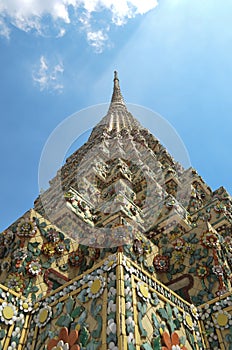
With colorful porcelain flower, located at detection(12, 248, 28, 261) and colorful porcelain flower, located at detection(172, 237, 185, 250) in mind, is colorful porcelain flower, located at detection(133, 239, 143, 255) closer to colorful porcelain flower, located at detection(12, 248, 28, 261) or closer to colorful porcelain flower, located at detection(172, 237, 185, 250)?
colorful porcelain flower, located at detection(172, 237, 185, 250)

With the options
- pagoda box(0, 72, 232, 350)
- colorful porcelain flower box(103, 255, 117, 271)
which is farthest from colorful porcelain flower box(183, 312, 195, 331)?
colorful porcelain flower box(103, 255, 117, 271)

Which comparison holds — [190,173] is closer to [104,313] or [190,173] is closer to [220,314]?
[220,314]

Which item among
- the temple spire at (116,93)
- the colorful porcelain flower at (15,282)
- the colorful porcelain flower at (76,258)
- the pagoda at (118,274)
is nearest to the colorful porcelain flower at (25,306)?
the pagoda at (118,274)

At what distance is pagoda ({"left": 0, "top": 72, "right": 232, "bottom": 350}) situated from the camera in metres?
3.64

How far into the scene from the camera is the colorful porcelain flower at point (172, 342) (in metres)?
3.67

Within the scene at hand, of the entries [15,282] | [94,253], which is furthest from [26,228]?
[94,253]

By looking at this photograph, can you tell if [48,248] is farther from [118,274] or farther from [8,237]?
[118,274]

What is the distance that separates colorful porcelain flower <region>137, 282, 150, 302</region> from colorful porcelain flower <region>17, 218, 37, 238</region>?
3.04 metres

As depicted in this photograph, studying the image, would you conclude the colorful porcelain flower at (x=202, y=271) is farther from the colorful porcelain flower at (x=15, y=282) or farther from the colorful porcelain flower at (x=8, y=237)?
the colorful porcelain flower at (x=8, y=237)

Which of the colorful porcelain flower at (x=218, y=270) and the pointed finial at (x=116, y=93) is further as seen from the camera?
the pointed finial at (x=116, y=93)

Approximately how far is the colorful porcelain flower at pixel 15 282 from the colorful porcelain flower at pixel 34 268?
0.23 m

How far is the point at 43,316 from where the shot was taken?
4152 millimetres

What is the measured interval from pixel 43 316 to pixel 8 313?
49 cm

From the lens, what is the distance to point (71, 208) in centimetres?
886
